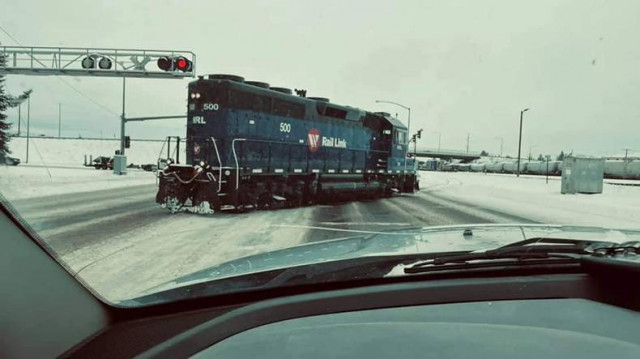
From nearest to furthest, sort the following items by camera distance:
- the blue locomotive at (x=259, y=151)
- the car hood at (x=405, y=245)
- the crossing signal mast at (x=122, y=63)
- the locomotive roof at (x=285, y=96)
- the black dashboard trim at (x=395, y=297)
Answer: the black dashboard trim at (x=395, y=297)
the car hood at (x=405, y=245)
the crossing signal mast at (x=122, y=63)
the blue locomotive at (x=259, y=151)
the locomotive roof at (x=285, y=96)

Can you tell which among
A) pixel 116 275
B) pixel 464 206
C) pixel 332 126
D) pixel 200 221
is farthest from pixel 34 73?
pixel 332 126

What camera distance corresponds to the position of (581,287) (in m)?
1.43

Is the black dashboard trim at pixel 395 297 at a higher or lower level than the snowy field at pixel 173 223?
higher

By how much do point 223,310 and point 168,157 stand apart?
13274mm

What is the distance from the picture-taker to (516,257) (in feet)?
5.41

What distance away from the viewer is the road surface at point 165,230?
5277 millimetres

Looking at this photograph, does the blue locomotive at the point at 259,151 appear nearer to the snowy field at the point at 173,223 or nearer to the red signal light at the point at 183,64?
the snowy field at the point at 173,223

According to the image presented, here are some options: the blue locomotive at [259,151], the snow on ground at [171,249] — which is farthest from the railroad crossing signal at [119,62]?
the blue locomotive at [259,151]

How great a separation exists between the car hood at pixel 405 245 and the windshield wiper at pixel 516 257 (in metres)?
0.33

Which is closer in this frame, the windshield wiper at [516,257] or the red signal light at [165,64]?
the windshield wiper at [516,257]

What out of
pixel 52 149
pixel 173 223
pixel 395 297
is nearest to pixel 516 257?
pixel 395 297

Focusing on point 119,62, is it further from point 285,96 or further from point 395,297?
point 285,96

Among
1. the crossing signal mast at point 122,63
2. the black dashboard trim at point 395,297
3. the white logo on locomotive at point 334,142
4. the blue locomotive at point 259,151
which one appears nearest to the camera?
the black dashboard trim at point 395,297

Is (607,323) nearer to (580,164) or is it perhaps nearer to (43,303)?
(43,303)
